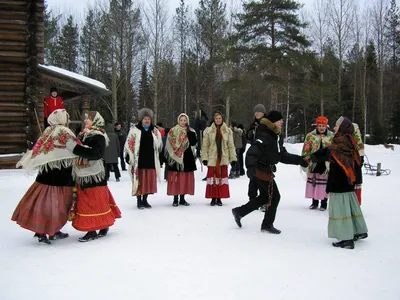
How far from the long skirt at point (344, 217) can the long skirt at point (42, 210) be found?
12.0 feet

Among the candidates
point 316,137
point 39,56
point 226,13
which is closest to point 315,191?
point 316,137

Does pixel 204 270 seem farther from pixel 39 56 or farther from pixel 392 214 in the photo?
pixel 39 56

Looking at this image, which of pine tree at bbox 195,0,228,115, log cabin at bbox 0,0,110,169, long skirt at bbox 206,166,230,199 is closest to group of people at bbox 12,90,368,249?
long skirt at bbox 206,166,230,199

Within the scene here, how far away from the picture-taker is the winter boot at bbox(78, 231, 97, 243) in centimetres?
523

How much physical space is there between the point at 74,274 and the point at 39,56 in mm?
10241

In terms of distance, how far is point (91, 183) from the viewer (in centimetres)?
530

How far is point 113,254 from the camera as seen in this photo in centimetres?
470

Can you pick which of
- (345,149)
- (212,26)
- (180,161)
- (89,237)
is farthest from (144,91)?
(345,149)

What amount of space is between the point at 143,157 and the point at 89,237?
254cm

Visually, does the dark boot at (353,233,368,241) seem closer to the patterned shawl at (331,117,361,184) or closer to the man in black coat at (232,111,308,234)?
the patterned shawl at (331,117,361,184)

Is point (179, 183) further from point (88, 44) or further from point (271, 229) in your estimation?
point (88, 44)

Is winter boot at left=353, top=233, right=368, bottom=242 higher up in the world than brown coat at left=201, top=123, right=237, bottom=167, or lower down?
lower down

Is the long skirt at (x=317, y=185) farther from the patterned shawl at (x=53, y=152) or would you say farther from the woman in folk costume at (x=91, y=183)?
the patterned shawl at (x=53, y=152)

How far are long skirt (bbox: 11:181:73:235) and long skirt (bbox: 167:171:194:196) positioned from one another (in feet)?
9.76
